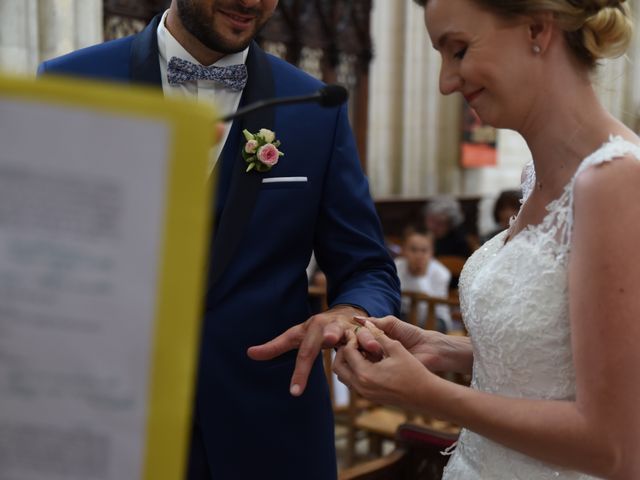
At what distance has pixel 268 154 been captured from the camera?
1667 mm

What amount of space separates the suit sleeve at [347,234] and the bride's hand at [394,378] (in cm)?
53

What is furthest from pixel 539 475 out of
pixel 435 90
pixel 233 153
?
pixel 435 90

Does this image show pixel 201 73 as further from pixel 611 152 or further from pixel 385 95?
pixel 385 95

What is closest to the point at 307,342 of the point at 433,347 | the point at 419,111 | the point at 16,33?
the point at 433,347

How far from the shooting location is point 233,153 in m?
1.69

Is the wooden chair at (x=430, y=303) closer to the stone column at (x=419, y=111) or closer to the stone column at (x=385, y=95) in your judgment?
the stone column at (x=385, y=95)

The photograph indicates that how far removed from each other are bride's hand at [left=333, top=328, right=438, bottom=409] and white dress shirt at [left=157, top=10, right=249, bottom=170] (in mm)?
707

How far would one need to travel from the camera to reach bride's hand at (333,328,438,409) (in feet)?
3.89

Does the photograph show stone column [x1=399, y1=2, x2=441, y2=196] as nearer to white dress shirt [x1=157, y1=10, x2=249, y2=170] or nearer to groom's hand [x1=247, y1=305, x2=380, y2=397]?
white dress shirt [x1=157, y1=10, x2=249, y2=170]

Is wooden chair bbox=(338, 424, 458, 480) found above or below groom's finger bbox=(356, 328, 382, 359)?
below

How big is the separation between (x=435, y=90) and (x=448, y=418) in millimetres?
8938

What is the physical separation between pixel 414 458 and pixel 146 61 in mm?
1291

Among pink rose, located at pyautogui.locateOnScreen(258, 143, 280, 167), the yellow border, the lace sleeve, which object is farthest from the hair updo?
the yellow border

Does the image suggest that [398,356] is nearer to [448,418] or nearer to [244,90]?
[448,418]
